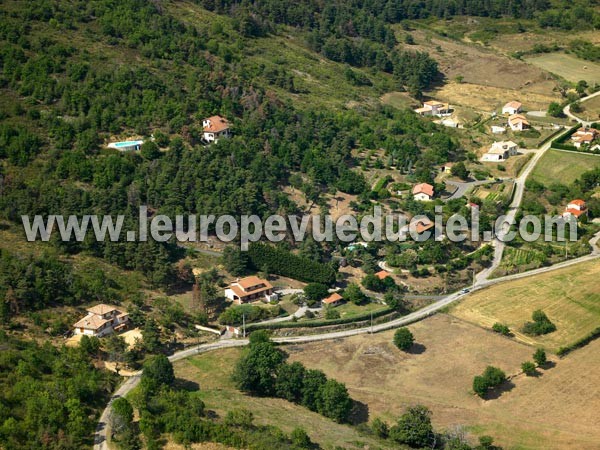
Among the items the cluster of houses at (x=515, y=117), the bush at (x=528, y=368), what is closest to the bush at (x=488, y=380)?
the bush at (x=528, y=368)

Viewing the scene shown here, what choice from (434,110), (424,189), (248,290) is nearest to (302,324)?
(248,290)

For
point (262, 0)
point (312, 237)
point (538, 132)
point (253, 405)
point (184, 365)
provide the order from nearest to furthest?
point (253, 405) → point (184, 365) → point (312, 237) → point (538, 132) → point (262, 0)

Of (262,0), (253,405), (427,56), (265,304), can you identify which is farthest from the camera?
(262,0)

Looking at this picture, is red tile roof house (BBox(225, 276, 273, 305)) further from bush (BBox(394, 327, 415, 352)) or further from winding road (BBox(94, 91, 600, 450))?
bush (BBox(394, 327, 415, 352))

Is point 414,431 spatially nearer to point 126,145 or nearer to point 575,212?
point 575,212

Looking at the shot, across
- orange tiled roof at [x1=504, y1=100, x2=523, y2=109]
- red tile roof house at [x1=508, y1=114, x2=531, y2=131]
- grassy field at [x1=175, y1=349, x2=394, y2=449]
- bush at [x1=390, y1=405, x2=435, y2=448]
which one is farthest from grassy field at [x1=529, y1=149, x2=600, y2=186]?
grassy field at [x1=175, y1=349, x2=394, y2=449]

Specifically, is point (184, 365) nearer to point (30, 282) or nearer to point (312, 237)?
point (30, 282)

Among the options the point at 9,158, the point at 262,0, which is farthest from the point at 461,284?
the point at 262,0
